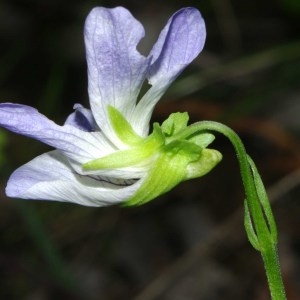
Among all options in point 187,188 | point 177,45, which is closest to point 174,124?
point 177,45

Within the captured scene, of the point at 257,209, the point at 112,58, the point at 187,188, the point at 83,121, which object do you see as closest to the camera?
the point at 257,209

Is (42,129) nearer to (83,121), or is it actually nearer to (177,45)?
(83,121)

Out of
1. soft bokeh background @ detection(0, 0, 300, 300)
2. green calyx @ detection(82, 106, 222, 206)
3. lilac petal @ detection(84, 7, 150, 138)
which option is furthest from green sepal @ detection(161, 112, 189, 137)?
soft bokeh background @ detection(0, 0, 300, 300)

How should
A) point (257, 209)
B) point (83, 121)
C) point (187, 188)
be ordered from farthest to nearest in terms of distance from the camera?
point (187, 188) → point (83, 121) → point (257, 209)

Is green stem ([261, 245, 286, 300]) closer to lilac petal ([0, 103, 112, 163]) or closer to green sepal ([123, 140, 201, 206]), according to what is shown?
green sepal ([123, 140, 201, 206])

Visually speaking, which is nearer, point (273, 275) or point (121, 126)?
Result: point (273, 275)

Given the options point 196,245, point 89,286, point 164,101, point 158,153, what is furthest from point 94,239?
point 158,153
